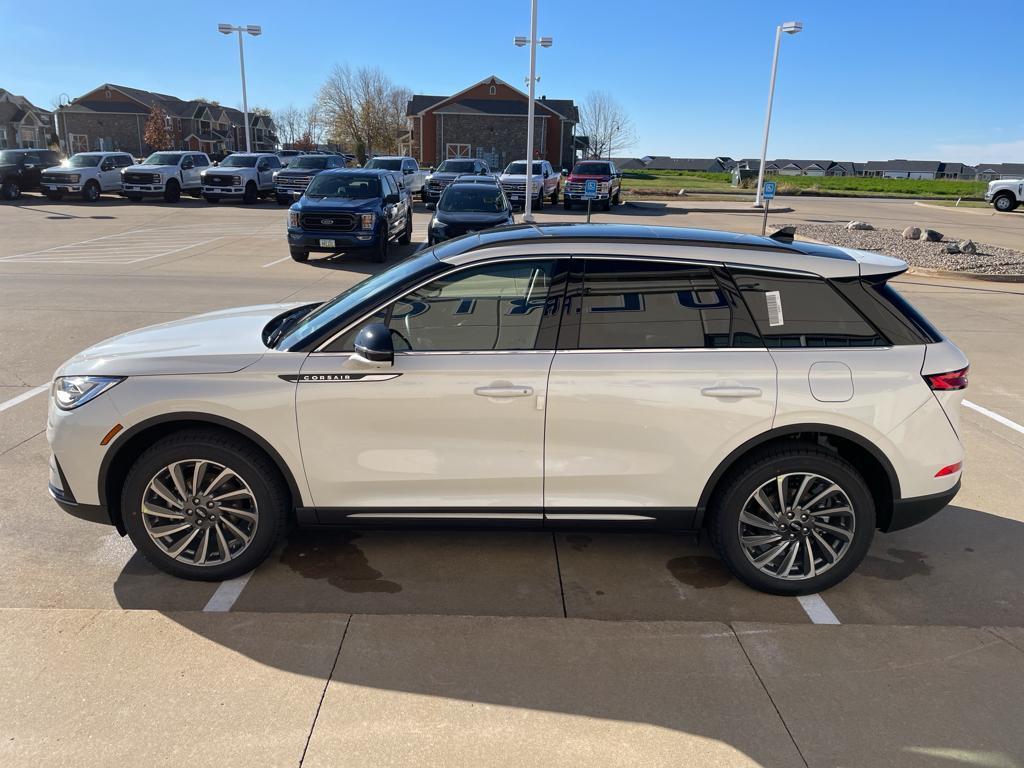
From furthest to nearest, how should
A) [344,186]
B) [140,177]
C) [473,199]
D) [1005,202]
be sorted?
[1005,202]
[140,177]
[473,199]
[344,186]

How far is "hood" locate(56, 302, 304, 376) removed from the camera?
3.57 meters

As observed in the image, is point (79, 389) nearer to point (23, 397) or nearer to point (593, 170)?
point (23, 397)

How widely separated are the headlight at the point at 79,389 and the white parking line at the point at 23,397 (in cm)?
323

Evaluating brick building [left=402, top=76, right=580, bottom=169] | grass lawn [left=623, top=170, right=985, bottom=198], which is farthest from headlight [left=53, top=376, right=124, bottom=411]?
brick building [left=402, top=76, right=580, bottom=169]

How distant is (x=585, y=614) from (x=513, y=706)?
0.78m

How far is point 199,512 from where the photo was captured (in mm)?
3666

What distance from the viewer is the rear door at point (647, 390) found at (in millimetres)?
3490

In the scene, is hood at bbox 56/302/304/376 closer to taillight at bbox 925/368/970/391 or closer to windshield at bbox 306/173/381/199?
taillight at bbox 925/368/970/391

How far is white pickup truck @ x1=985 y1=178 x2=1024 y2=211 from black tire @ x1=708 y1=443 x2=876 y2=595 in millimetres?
38813

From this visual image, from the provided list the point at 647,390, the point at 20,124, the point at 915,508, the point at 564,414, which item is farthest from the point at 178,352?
the point at 20,124

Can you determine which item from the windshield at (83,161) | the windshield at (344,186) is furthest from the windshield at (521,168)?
the windshield at (83,161)

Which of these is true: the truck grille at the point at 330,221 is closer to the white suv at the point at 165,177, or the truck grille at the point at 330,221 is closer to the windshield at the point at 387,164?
the windshield at the point at 387,164

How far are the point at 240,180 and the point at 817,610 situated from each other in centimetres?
3003

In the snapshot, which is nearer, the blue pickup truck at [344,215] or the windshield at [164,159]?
the blue pickup truck at [344,215]
